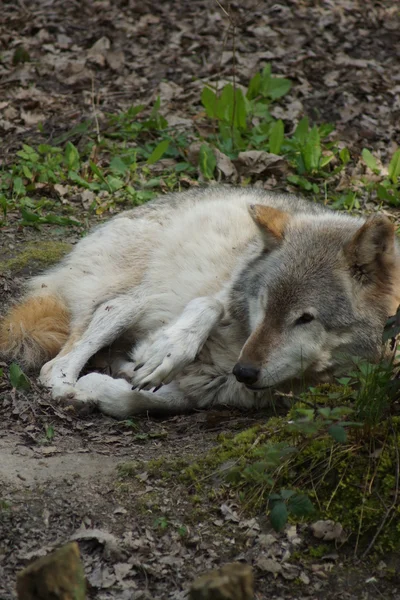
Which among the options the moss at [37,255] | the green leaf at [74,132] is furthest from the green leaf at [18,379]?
the green leaf at [74,132]

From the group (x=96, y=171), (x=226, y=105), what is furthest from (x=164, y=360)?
(x=226, y=105)

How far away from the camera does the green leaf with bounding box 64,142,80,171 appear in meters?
7.32

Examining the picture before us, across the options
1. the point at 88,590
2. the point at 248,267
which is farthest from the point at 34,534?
the point at 248,267

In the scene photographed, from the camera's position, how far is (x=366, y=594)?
2918 millimetres

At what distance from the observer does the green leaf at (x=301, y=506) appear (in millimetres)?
3035

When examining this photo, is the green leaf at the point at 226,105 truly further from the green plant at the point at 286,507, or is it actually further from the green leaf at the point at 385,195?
the green plant at the point at 286,507

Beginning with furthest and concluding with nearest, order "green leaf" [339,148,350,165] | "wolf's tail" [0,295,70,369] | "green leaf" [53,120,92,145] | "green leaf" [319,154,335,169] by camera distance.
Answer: "green leaf" [53,120,92,145] → "green leaf" [339,148,350,165] → "green leaf" [319,154,335,169] → "wolf's tail" [0,295,70,369]

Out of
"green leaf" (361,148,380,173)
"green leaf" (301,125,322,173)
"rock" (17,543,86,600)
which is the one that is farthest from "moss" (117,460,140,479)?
"green leaf" (361,148,380,173)

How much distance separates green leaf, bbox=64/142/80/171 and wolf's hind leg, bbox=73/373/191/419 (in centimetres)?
324

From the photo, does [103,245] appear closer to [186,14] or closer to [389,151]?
[389,151]

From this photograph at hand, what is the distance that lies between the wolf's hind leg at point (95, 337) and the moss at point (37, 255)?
1204 mm

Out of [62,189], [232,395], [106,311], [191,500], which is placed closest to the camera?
[191,500]

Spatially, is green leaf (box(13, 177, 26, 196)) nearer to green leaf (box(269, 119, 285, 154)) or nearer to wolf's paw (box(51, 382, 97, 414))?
green leaf (box(269, 119, 285, 154))

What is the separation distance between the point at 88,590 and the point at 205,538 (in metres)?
0.54
